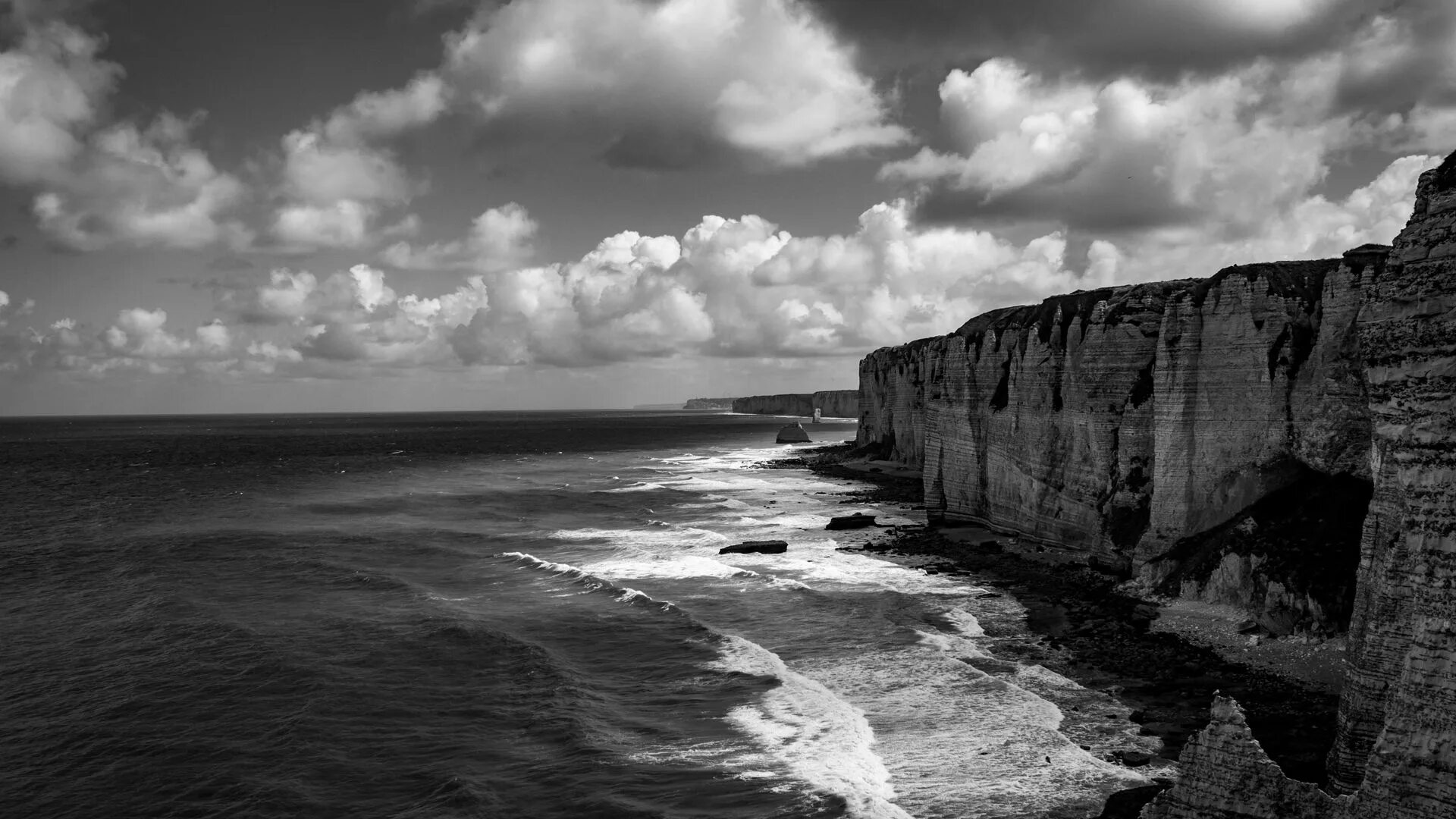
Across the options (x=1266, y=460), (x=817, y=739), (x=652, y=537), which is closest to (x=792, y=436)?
(x=652, y=537)

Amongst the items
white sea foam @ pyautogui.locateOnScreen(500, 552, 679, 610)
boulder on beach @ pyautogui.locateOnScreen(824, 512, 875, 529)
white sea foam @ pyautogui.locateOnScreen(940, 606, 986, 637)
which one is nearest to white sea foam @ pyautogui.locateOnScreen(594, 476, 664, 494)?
boulder on beach @ pyautogui.locateOnScreen(824, 512, 875, 529)

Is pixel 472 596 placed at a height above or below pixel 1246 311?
below

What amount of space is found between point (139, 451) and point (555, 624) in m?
156

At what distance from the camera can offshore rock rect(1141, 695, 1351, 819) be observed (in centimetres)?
1257

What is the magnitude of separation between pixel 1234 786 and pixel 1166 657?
14.9 meters

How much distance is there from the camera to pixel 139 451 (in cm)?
15338

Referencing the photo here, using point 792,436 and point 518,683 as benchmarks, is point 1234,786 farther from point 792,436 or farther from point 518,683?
point 792,436

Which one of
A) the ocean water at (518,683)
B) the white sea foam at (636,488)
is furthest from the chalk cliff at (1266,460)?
the white sea foam at (636,488)

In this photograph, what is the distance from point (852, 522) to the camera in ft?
184

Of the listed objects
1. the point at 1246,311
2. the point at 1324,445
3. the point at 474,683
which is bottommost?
the point at 474,683

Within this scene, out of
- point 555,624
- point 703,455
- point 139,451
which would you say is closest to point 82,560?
point 555,624

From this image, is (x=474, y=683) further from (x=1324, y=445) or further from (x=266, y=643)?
(x=1324, y=445)

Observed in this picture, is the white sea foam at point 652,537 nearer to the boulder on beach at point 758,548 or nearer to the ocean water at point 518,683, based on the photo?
the ocean water at point 518,683

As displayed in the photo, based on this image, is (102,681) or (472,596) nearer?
(102,681)
